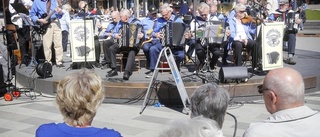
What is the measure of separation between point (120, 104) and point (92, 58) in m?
2.18

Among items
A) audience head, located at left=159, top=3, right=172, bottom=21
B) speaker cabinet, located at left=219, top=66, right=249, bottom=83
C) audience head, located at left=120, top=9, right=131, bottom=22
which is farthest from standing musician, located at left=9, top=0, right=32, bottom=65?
speaker cabinet, located at left=219, top=66, right=249, bottom=83

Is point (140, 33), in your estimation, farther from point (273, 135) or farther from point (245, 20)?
point (273, 135)

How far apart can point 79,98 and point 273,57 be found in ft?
20.0

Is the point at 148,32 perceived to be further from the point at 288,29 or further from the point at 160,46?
the point at 288,29

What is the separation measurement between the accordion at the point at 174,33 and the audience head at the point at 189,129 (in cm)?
588

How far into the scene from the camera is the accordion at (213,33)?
26.6ft

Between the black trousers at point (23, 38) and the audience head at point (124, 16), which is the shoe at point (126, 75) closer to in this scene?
the audience head at point (124, 16)

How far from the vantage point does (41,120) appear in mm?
6059

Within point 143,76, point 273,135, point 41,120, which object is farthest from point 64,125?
point 143,76

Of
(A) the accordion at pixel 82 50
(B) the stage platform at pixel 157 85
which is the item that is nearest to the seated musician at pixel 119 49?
(B) the stage platform at pixel 157 85

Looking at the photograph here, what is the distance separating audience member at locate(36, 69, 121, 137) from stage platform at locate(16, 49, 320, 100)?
4.30 meters

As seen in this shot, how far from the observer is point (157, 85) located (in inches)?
269

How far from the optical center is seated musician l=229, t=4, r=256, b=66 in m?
8.28

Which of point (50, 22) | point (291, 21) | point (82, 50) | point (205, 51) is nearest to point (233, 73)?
point (205, 51)
